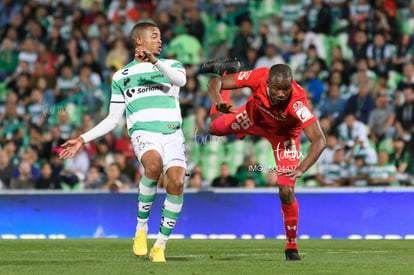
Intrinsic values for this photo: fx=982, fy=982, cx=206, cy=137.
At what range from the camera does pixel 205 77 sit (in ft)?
67.5

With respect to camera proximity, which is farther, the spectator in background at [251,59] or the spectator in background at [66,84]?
the spectator in background at [66,84]

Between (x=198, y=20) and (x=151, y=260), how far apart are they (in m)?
12.8

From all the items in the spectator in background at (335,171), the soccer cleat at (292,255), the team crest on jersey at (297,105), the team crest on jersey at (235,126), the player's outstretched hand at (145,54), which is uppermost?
the player's outstretched hand at (145,54)

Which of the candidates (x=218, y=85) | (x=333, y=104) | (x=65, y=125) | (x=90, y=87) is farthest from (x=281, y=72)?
(x=90, y=87)

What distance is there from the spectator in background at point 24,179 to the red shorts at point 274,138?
7.43 meters

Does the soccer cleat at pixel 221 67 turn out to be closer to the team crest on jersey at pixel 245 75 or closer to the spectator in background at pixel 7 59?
the team crest on jersey at pixel 245 75

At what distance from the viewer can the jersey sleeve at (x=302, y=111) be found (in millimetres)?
9734

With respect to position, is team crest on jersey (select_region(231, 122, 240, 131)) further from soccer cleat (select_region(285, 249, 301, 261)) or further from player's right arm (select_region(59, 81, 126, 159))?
soccer cleat (select_region(285, 249, 301, 261))

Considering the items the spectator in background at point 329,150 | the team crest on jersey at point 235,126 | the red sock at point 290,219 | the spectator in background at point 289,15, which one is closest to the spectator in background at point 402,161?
the spectator in background at point 329,150

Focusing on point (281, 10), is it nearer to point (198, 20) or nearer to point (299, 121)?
point (198, 20)

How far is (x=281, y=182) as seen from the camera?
1025 centimetres

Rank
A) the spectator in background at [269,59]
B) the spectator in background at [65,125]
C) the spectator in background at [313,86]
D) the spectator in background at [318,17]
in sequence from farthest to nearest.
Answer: the spectator in background at [318,17] → the spectator in background at [269,59] → the spectator in background at [65,125] → the spectator in background at [313,86]

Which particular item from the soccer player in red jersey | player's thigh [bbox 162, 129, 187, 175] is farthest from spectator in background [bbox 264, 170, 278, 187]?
player's thigh [bbox 162, 129, 187, 175]

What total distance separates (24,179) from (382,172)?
6.64 metres
